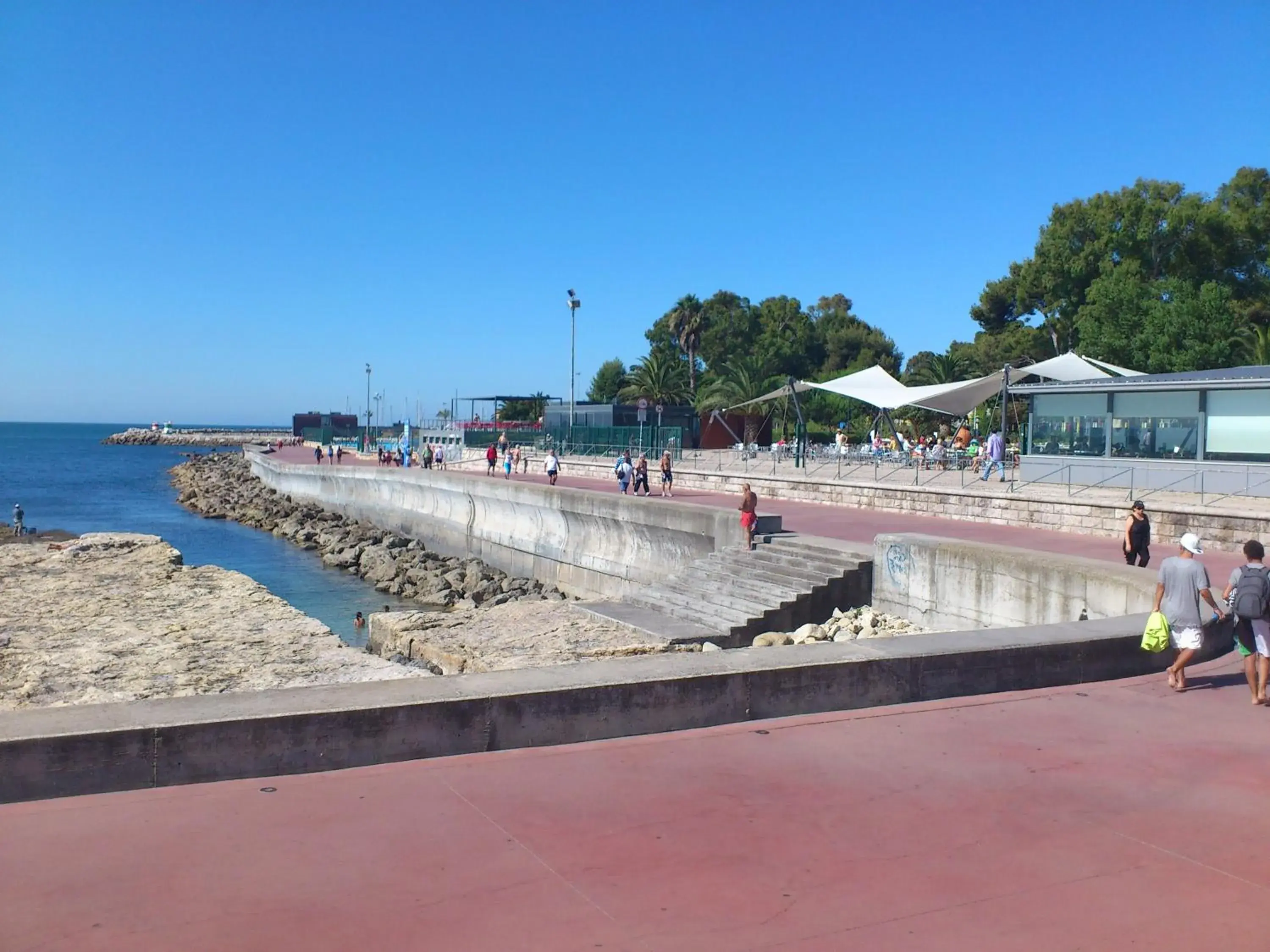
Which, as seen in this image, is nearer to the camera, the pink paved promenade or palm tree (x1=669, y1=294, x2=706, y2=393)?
the pink paved promenade

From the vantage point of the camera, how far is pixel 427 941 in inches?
146

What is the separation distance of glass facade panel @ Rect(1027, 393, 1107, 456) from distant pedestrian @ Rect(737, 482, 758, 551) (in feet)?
29.7

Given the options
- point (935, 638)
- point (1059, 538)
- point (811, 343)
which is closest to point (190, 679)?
point (935, 638)

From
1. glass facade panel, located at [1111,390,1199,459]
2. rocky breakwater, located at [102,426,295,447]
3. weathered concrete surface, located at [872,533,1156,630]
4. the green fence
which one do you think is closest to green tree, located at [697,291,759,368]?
the green fence

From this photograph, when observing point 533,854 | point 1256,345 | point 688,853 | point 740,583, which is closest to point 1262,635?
point 688,853

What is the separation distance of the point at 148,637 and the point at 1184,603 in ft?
46.4

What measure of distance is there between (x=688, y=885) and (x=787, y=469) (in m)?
26.6

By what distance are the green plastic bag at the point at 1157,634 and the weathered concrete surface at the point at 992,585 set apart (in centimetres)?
288

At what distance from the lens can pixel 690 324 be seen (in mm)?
80812

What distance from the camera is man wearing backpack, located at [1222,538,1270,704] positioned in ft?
23.4

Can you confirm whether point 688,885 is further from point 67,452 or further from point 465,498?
point 67,452

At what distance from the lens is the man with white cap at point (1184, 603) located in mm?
7469

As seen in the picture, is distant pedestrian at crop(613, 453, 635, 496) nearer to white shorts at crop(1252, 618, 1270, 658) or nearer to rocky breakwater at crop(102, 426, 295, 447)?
white shorts at crop(1252, 618, 1270, 658)

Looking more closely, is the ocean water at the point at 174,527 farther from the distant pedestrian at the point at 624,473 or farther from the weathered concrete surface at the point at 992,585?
the weathered concrete surface at the point at 992,585
